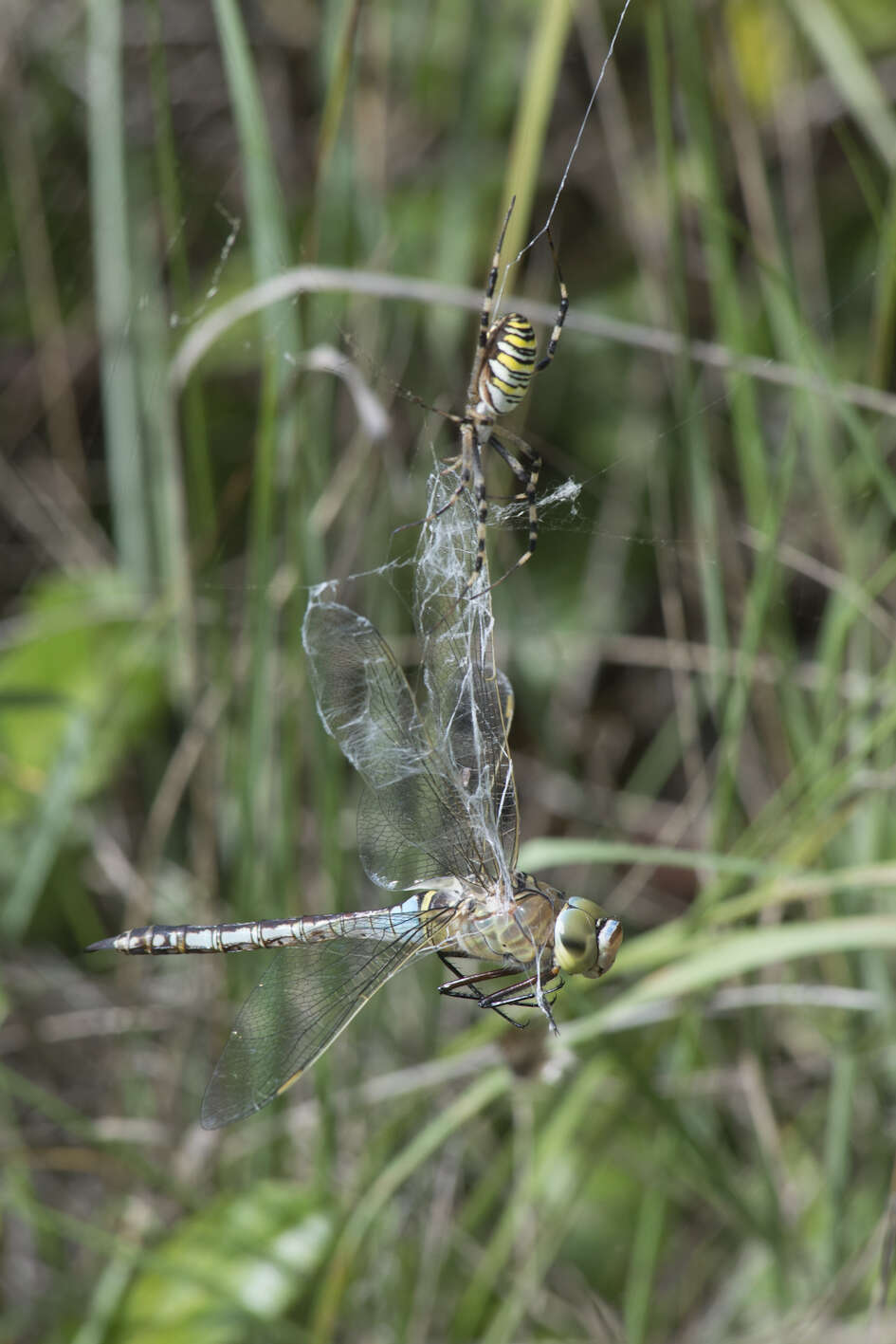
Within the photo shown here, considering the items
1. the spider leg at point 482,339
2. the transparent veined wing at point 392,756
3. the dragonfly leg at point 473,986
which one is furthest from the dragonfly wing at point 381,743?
the spider leg at point 482,339

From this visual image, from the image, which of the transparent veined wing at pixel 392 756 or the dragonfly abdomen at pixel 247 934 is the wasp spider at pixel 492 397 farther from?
the dragonfly abdomen at pixel 247 934

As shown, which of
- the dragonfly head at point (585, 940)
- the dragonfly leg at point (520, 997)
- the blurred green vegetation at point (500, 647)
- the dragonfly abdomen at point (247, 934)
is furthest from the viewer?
the blurred green vegetation at point (500, 647)

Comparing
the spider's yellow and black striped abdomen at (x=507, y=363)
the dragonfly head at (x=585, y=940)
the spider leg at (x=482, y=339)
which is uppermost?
the spider leg at (x=482, y=339)

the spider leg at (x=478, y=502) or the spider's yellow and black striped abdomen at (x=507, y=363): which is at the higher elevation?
the spider's yellow and black striped abdomen at (x=507, y=363)

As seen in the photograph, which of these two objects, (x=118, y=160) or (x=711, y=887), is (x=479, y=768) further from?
(x=118, y=160)

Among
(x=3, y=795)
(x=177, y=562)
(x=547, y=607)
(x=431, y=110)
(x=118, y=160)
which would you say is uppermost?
(x=431, y=110)

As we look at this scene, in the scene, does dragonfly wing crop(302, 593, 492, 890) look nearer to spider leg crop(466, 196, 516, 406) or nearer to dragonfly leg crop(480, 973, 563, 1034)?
dragonfly leg crop(480, 973, 563, 1034)

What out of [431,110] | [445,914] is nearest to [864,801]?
[445,914]
